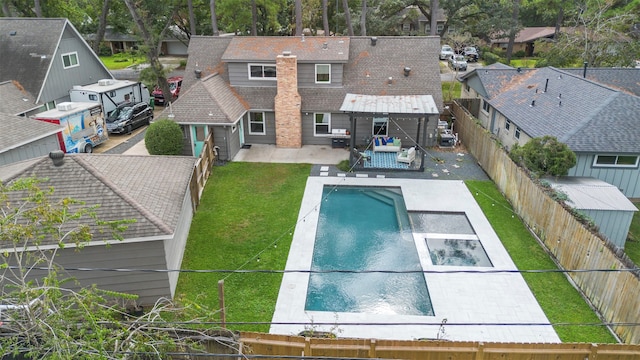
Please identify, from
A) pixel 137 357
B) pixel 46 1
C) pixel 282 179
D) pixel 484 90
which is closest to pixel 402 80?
pixel 484 90

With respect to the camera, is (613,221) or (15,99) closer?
(613,221)

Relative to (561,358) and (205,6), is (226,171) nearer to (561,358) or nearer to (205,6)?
(561,358)

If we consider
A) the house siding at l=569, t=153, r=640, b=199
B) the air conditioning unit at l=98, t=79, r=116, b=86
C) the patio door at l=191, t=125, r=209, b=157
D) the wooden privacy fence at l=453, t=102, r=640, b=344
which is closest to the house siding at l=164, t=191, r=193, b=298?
the patio door at l=191, t=125, r=209, b=157

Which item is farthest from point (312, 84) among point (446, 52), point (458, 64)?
point (446, 52)

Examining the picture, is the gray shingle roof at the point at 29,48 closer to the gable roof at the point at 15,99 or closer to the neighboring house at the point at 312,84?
the gable roof at the point at 15,99

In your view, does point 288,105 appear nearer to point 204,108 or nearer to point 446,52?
point 204,108

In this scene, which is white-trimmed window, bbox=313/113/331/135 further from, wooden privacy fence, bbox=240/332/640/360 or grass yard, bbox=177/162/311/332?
wooden privacy fence, bbox=240/332/640/360

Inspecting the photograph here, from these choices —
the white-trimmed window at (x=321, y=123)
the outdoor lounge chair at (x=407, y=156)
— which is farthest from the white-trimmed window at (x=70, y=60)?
the outdoor lounge chair at (x=407, y=156)

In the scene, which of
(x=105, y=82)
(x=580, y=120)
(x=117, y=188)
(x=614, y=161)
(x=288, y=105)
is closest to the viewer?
(x=117, y=188)
